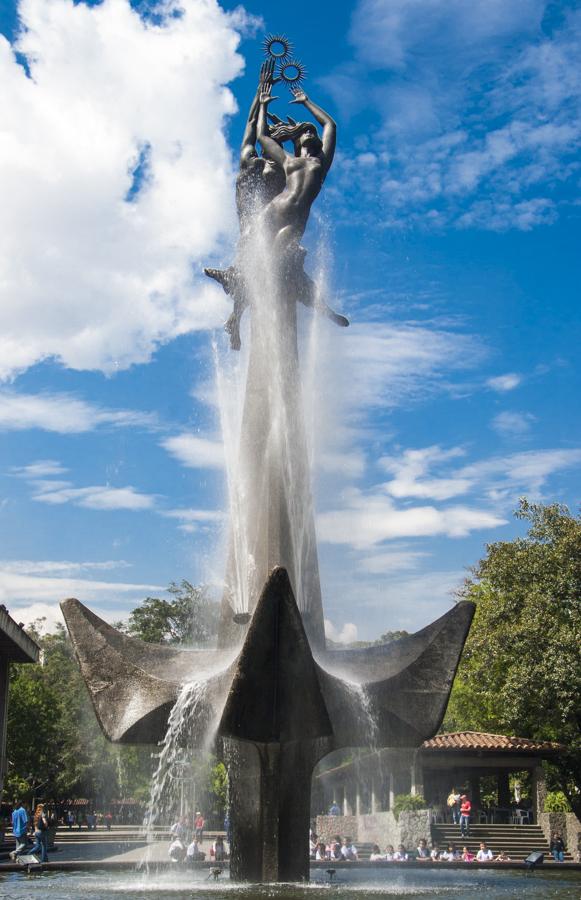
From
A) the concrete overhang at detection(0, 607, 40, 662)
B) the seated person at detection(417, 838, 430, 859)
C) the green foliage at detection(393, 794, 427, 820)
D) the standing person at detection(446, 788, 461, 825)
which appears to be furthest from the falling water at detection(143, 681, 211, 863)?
the standing person at detection(446, 788, 461, 825)

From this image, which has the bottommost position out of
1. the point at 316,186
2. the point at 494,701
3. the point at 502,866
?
the point at 502,866

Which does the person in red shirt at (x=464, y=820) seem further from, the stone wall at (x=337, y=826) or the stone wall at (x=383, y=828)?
the stone wall at (x=337, y=826)

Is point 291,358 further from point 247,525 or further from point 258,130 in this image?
point 258,130

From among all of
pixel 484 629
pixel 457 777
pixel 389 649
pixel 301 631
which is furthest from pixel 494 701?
pixel 301 631

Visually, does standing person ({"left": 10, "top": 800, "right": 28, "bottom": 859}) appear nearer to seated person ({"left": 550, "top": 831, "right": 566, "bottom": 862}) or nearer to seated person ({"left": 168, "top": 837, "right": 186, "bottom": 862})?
seated person ({"left": 168, "top": 837, "right": 186, "bottom": 862})

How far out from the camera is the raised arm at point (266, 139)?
1506 centimetres

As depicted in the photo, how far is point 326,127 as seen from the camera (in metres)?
15.3

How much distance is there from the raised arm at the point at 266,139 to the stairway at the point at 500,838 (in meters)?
17.7

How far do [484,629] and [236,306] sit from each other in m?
16.5

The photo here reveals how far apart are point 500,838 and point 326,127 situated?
20.0 metres

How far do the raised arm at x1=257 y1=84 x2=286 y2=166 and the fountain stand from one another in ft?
0.48

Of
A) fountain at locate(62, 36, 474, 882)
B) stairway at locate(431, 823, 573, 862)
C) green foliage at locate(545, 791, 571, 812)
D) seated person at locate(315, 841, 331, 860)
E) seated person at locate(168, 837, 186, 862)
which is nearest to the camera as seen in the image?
fountain at locate(62, 36, 474, 882)

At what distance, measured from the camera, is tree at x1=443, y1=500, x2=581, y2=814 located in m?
25.5

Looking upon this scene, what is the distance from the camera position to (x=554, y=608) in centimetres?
2686
